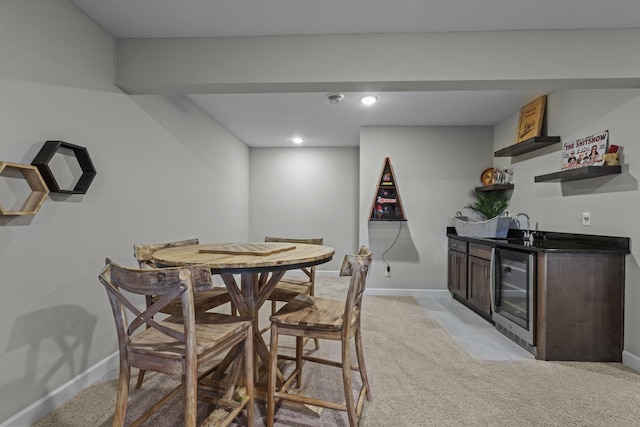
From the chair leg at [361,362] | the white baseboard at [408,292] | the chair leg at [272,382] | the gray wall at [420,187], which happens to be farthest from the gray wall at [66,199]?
the white baseboard at [408,292]

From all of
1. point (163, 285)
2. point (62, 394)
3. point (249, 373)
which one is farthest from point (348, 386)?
point (62, 394)

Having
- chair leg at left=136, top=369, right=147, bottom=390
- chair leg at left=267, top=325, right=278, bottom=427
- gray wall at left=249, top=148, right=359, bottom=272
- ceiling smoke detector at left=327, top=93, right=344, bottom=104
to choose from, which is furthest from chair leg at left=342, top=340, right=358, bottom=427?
gray wall at left=249, top=148, right=359, bottom=272

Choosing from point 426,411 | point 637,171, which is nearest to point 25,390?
point 426,411

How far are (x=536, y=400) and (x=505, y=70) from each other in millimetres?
2145

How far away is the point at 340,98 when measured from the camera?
332 cm

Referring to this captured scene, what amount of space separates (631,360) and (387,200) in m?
2.68

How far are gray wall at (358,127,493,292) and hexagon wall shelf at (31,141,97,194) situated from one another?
317 centimetres

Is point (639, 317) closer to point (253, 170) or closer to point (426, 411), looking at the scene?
point (426, 411)

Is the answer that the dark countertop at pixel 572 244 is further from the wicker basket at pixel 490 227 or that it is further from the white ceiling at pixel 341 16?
the white ceiling at pixel 341 16

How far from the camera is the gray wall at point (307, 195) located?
5.87 metres

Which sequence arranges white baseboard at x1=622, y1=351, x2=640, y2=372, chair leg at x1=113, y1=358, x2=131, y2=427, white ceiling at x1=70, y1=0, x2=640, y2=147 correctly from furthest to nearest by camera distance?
white baseboard at x1=622, y1=351, x2=640, y2=372
white ceiling at x1=70, y1=0, x2=640, y2=147
chair leg at x1=113, y1=358, x2=131, y2=427

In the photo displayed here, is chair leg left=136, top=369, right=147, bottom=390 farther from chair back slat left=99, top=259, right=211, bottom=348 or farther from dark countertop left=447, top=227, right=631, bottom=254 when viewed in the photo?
dark countertop left=447, top=227, right=631, bottom=254

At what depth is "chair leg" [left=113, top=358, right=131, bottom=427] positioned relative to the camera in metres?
1.33

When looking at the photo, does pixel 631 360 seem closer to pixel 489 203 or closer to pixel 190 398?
pixel 489 203
